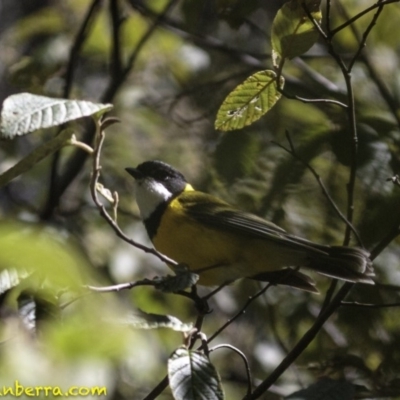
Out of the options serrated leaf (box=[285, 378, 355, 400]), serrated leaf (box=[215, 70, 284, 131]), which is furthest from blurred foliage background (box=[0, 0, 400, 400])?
serrated leaf (box=[215, 70, 284, 131])

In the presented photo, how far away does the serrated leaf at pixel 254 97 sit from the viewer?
7.55 feet

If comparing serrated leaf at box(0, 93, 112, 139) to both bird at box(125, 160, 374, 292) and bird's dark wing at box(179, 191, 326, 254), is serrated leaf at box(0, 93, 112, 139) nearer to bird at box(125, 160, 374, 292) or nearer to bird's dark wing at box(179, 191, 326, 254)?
bird at box(125, 160, 374, 292)

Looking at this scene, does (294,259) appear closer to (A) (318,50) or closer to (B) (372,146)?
(B) (372,146)

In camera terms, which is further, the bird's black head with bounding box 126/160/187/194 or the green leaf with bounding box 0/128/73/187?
the bird's black head with bounding box 126/160/187/194

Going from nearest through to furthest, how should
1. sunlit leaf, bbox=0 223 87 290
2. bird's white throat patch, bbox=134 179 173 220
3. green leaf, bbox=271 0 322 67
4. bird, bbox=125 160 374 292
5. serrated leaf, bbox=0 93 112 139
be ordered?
sunlit leaf, bbox=0 223 87 290, serrated leaf, bbox=0 93 112 139, green leaf, bbox=271 0 322 67, bird, bbox=125 160 374 292, bird's white throat patch, bbox=134 179 173 220

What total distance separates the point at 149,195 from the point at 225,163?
445mm

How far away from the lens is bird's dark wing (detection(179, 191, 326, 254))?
3.27 metres

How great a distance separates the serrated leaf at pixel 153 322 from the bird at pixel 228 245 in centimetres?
99

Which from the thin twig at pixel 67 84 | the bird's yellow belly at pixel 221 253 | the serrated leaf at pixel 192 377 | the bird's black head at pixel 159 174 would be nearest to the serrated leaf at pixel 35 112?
the serrated leaf at pixel 192 377

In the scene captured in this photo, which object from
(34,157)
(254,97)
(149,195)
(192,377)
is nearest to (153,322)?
(192,377)

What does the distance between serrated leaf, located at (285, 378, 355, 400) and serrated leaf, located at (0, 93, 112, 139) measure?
1.09m

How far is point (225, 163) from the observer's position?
13.2 ft

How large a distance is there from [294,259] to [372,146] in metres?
0.66

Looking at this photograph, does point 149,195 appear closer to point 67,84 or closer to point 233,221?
point 233,221
